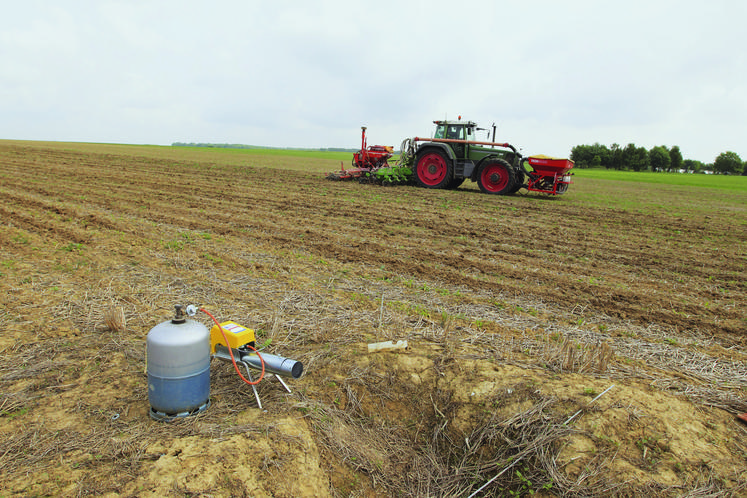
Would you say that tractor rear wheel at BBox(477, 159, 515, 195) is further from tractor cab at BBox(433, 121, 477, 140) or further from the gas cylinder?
the gas cylinder

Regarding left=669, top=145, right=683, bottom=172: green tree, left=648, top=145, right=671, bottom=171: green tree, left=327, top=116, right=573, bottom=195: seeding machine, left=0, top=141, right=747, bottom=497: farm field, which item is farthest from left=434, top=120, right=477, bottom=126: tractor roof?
left=669, top=145, right=683, bottom=172: green tree

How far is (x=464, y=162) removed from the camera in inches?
568

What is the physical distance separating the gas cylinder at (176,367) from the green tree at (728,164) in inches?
3751

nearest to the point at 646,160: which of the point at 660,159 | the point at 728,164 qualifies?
the point at 660,159

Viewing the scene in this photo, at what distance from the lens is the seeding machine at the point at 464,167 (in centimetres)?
1358

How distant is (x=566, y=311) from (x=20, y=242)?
758 centimetres

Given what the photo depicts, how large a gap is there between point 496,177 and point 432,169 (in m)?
2.28

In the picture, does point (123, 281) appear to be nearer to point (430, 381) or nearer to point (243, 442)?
point (243, 442)

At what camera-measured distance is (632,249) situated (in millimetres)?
7684

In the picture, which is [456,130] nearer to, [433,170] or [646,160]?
[433,170]

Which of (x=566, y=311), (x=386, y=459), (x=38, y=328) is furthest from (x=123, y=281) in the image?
(x=566, y=311)

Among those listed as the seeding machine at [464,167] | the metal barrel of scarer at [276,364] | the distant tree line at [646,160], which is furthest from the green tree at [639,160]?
the metal barrel of scarer at [276,364]

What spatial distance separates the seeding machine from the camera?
13578mm

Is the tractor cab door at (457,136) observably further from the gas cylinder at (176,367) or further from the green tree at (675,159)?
the green tree at (675,159)
